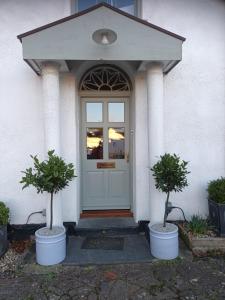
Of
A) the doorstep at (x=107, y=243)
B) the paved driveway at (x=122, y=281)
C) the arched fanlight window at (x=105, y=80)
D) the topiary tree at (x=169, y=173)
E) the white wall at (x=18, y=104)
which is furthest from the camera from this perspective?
the arched fanlight window at (x=105, y=80)

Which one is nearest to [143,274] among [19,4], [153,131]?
[153,131]

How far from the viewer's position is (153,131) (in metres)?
4.98

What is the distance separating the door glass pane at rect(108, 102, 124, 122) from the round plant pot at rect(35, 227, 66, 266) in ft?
8.95

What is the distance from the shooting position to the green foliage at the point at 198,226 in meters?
5.10

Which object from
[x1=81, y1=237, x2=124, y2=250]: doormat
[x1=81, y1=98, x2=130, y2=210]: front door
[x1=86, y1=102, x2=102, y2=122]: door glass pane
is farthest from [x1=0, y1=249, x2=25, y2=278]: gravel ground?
[x1=86, y1=102, x2=102, y2=122]: door glass pane

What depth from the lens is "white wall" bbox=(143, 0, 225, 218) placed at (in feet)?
18.0

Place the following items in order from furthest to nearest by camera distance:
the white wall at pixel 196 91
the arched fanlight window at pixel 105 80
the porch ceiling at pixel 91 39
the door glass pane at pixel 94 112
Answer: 1. the door glass pane at pixel 94 112
2. the arched fanlight window at pixel 105 80
3. the white wall at pixel 196 91
4. the porch ceiling at pixel 91 39

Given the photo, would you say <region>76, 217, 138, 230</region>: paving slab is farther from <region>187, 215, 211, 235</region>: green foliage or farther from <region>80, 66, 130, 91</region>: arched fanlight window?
<region>80, 66, 130, 91</region>: arched fanlight window

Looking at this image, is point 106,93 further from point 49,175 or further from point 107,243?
point 107,243

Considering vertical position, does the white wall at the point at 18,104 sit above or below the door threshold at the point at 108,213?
above

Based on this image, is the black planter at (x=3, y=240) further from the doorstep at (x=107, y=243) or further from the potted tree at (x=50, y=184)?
the doorstep at (x=107, y=243)

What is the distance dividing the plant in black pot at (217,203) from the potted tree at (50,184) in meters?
2.70

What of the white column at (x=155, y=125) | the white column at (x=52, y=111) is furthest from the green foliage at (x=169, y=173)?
the white column at (x=52, y=111)

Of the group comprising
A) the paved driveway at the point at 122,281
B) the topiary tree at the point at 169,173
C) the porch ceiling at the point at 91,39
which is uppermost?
the porch ceiling at the point at 91,39
